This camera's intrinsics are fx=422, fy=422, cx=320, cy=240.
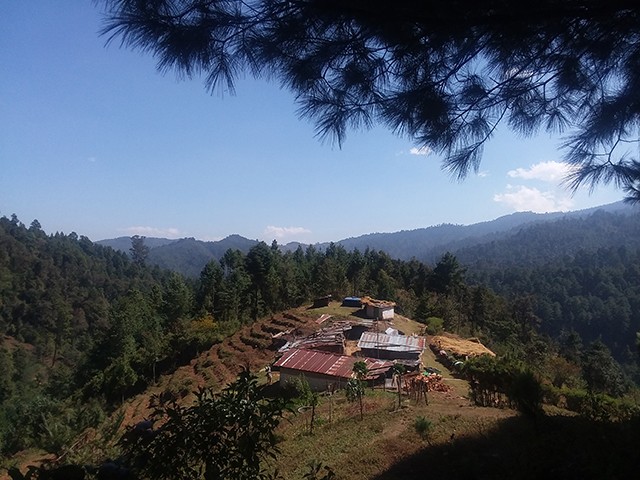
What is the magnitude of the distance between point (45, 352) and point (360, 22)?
2245 inches

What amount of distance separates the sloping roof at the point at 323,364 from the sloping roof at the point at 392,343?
7.95ft

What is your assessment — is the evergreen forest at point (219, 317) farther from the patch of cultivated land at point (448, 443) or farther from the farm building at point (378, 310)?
the farm building at point (378, 310)

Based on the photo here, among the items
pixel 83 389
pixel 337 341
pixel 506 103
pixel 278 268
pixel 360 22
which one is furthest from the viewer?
pixel 278 268

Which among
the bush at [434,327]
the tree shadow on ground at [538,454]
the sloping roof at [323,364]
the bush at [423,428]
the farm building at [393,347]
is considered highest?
the tree shadow on ground at [538,454]

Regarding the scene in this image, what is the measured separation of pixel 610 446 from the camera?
11.3 ft

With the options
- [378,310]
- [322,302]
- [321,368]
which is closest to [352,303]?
[322,302]

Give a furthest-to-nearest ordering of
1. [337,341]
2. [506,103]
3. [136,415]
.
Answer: [337,341] < [136,415] < [506,103]

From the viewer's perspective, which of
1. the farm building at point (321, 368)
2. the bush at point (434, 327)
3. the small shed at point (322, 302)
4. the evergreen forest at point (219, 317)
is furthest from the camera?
the small shed at point (322, 302)

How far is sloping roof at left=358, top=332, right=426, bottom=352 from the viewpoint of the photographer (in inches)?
759

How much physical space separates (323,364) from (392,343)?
5111mm

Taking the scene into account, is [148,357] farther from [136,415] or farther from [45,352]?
[45,352]

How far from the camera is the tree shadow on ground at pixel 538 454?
124 inches

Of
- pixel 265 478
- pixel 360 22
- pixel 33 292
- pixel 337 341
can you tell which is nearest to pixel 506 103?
pixel 360 22

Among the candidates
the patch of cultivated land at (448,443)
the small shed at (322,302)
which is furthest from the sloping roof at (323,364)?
the small shed at (322,302)
